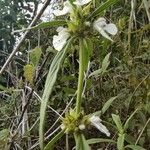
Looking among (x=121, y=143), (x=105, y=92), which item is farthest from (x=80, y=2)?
(x=105, y=92)

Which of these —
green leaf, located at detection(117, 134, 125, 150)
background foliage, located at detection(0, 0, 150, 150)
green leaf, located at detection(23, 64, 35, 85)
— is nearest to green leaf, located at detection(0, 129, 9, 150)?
background foliage, located at detection(0, 0, 150, 150)

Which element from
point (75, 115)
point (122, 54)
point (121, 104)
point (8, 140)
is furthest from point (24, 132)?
point (75, 115)

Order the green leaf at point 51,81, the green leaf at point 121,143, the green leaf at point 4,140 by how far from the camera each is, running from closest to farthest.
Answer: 1. the green leaf at point 51,81
2. the green leaf at point 121,143
3. the green leaf at point 4,140

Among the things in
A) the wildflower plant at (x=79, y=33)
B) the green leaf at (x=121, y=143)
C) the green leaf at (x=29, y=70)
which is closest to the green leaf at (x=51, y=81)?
the wildflower plant at (x=79, y=33)

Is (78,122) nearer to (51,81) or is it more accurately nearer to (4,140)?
(51,81)

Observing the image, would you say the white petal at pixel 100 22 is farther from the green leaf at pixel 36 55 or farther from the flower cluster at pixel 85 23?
the green leaf at pixel 36 55

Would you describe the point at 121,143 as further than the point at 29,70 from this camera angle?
No

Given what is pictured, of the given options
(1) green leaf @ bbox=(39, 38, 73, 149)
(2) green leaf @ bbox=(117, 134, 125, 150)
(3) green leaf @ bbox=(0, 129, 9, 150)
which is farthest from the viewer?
(3) green leaf @ bbox=(0, 129, 9, 150)

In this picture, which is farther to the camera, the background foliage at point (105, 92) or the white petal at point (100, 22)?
the background foliage at point (105, 92)

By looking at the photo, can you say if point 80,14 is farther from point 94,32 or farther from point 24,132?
point 24,132

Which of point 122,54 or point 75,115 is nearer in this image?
point 75,115

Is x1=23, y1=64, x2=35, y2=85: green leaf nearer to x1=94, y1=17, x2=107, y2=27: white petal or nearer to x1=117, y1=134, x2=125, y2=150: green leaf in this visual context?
x1=117, y1=134, x2=125, y2=150: green leaf
